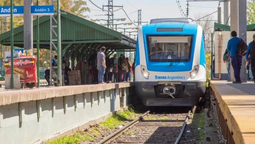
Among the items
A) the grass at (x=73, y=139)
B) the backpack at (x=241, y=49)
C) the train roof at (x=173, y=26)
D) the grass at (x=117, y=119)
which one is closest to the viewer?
the grass at (x=73, y=139)

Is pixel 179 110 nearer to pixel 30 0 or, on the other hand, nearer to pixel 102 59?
pixel 102 59

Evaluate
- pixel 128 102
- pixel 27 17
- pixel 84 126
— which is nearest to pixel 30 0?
pixel 27 17

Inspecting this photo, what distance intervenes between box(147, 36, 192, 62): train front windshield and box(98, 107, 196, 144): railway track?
1839mm

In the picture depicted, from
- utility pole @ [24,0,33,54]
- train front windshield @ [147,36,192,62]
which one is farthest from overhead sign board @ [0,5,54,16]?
train front windshield @ [147,36,192,62]

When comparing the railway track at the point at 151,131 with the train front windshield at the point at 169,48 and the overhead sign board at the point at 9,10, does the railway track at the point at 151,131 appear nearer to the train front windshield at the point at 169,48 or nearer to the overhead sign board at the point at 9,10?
the train front windshield at the point at 169,48

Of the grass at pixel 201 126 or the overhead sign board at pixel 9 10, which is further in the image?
the overhead sign board at pixel 9 10

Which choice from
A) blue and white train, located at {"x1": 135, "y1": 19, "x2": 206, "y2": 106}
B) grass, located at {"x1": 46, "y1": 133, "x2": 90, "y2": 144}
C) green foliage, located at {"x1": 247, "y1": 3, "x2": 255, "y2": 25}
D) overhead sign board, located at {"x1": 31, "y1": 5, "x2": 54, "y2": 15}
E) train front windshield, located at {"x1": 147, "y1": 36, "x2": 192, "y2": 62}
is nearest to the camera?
grass, located at {"x1": 46, "y1": 133, "x2": 90, "y2": 144}

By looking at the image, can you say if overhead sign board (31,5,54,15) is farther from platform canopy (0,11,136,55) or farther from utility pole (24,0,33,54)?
platform canopy (0,11,136,55)

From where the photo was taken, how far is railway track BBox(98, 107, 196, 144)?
1203 centimetres

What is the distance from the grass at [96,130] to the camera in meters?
10.8

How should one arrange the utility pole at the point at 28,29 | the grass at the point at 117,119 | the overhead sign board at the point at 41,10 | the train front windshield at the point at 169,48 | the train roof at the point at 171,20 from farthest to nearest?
1. the overhead sign board at the point at 41,10
2. the train roof at the point at 171,20
3. the utility pole at the point at 28,29
4. the train front windshield at the point at 169,48
5. the grass at the point at 117,119

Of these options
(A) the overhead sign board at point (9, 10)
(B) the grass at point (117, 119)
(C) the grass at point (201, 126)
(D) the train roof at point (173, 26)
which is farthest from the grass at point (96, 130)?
(A) the overhead sign board at point (9, 10)

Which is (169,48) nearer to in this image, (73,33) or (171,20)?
(171,20)

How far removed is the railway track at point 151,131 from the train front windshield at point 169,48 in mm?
1839
